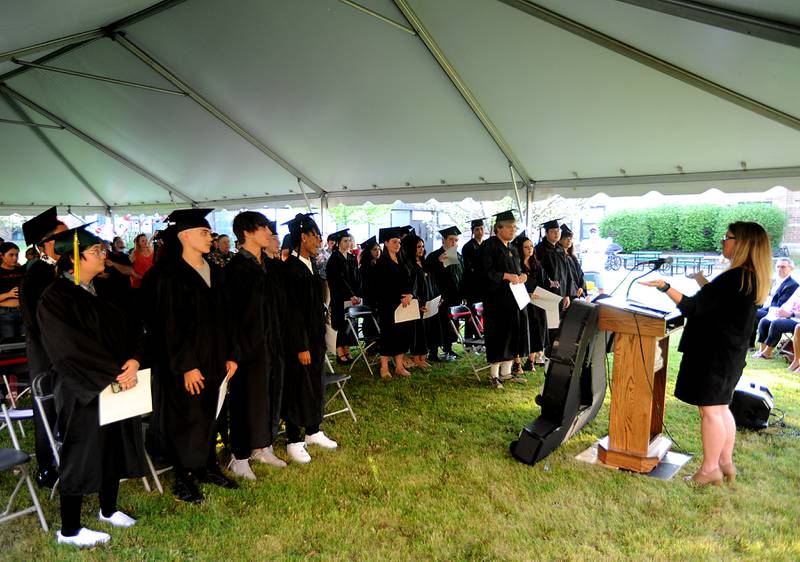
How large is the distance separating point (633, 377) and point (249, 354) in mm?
2694

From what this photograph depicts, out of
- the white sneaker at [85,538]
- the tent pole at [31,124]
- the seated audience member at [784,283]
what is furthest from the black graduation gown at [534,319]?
the tent pole at [31,124]

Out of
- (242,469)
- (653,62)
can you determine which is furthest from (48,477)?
(653,62)

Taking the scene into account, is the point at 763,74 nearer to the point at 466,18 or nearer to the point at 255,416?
the point at 466,18

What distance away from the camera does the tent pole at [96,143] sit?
978cm

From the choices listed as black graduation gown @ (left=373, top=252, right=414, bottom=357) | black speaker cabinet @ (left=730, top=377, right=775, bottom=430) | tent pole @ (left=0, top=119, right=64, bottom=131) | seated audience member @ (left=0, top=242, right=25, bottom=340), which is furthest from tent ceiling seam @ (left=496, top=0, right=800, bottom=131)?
tent pole @ (left=0, top=119, right=64, bottom=131)

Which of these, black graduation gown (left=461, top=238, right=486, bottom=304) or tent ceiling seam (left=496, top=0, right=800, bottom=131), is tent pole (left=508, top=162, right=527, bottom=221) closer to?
black graduation gown (left=461, top=238, right=486, bottom=304)

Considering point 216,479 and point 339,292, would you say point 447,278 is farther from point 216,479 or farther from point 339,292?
point 216,479

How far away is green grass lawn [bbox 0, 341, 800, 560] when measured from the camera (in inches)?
114

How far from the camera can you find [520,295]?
582 centimetres

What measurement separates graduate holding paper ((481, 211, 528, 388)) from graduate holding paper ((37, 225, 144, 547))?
12.8 feet

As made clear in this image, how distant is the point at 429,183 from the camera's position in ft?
28.8

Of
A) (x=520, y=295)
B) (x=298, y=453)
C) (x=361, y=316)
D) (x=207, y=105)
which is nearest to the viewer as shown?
(x=298, y=453)

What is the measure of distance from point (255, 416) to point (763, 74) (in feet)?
15.8

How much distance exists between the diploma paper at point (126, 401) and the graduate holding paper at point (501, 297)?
380 centimetres
